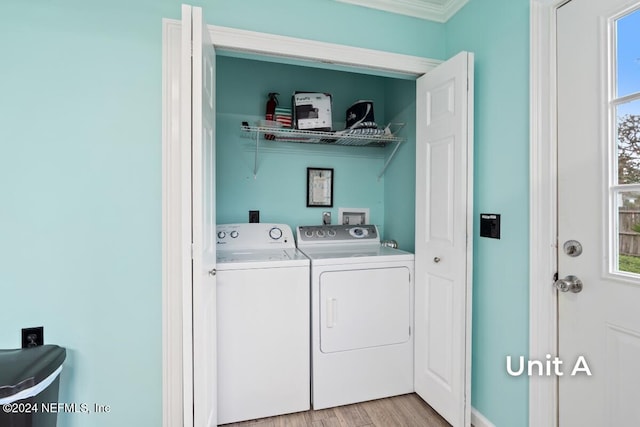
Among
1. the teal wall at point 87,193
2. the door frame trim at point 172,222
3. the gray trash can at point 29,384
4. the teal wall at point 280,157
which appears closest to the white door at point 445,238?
the teal wall at point 280,157

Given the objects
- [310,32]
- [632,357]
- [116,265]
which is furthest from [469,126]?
[116,265]

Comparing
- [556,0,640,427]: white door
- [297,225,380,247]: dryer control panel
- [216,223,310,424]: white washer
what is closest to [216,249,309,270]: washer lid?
[216,223,310,424]: white washer

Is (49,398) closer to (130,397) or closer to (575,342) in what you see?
(130,397)

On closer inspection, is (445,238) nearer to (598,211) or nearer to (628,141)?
(598,211)

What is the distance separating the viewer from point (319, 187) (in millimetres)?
2553

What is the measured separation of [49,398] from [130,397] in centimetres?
30

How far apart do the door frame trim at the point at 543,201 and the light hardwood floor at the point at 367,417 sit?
588 millimetres

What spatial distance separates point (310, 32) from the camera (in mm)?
1637

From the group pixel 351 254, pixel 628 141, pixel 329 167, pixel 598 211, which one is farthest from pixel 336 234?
pixel 628 141

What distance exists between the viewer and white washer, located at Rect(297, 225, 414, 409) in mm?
1763

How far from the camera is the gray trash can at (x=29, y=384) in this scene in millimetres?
1053

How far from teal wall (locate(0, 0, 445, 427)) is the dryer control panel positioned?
109cm

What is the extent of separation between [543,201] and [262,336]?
1543 mm

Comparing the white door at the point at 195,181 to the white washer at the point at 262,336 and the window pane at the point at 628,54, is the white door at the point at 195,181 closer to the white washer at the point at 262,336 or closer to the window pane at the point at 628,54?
the white washer at the point at 262,336
